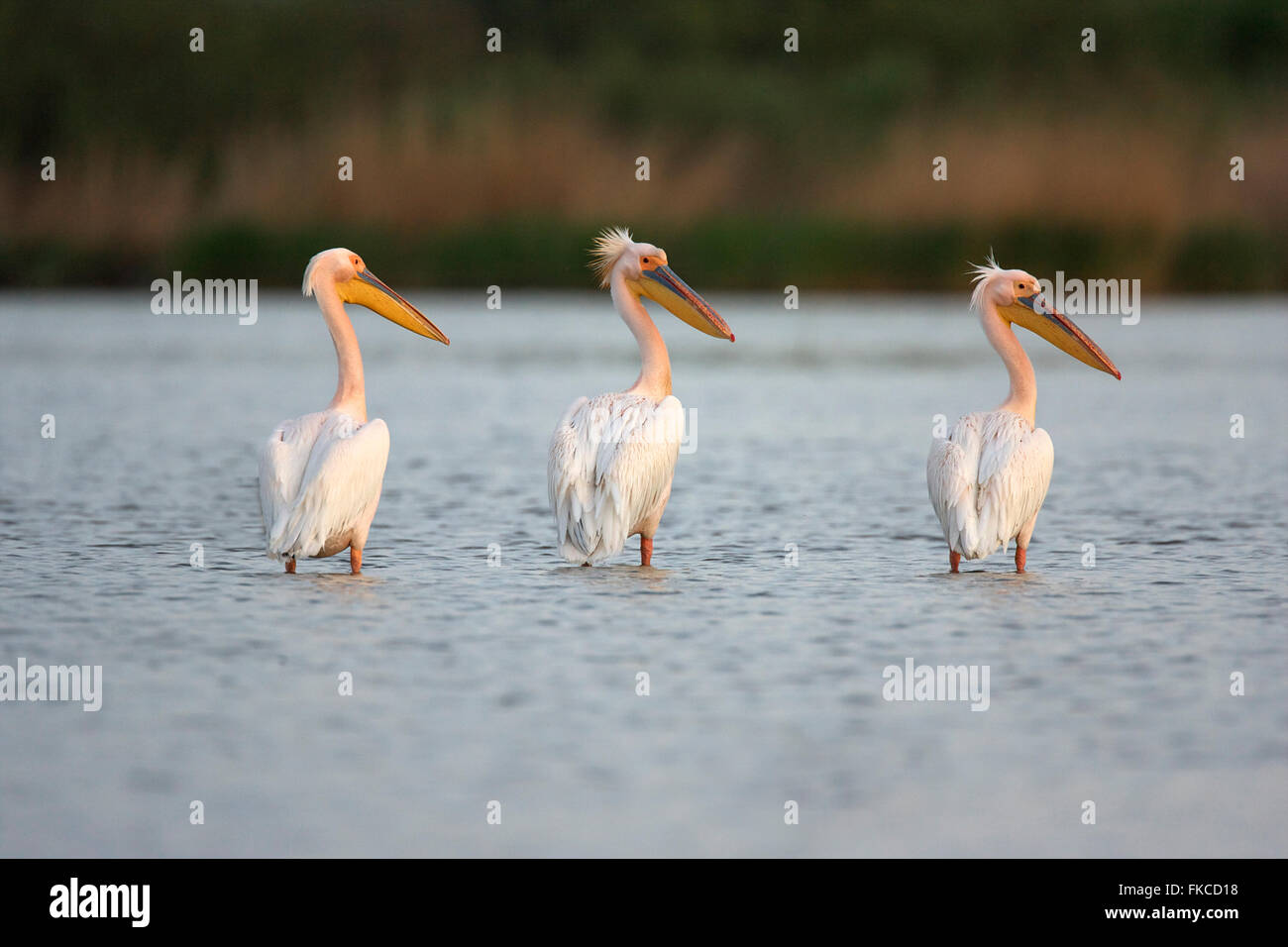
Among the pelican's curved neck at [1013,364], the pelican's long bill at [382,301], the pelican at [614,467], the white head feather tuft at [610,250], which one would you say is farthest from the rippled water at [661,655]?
the white head feather tuft at [610,250]

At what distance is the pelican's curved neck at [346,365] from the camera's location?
6504 millimetres

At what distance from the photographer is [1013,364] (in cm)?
679

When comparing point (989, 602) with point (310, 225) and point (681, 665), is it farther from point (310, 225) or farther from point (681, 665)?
point (310, 225)

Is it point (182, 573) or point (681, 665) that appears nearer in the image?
point (681, 665)

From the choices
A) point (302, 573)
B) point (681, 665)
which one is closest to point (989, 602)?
point (681, 665)

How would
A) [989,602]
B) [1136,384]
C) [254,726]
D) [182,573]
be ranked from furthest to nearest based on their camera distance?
1. [1136,384]
2. [182,573]
3. [989,602]
4. [254,726]

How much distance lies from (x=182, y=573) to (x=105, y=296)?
1777 cm

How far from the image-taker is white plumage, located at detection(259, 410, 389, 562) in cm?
610

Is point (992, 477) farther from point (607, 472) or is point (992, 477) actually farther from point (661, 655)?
point (661, 655)

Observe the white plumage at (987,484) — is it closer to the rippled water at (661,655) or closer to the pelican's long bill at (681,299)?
the rippled water at (661,655)

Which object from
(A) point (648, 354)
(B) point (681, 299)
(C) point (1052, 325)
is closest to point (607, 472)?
(A) point (648, 354)

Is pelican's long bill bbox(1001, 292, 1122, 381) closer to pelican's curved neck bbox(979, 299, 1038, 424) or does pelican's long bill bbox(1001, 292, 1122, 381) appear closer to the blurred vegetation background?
pelican's curved neck bbox(979, 299, 1038, 424)

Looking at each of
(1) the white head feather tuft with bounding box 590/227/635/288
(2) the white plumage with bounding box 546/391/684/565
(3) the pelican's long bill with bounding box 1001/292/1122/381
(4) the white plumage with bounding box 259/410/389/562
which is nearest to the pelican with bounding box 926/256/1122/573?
(3) the pelican's long bill with bounding box 1001/292/1122/381
